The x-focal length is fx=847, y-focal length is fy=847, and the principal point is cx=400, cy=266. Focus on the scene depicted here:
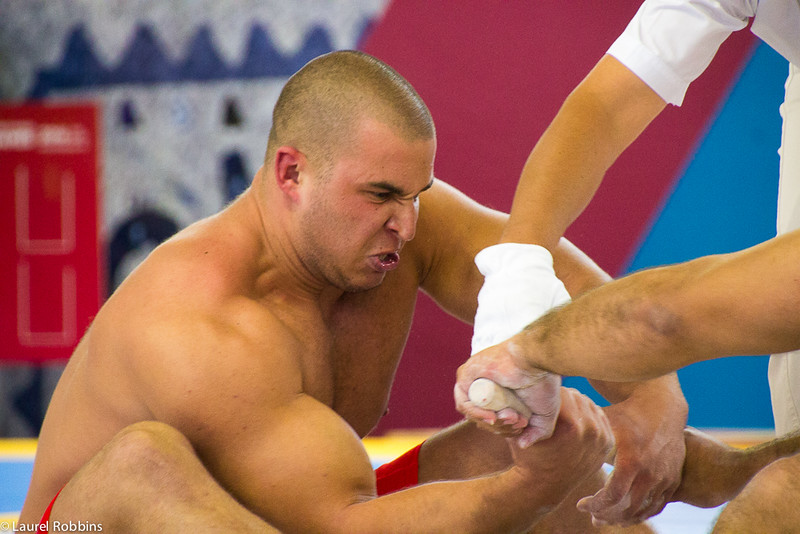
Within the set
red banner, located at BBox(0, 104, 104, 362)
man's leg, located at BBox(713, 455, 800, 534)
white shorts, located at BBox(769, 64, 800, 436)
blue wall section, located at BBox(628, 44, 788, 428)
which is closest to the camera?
man's leg, located at BBox(713, 455, 800, 534)

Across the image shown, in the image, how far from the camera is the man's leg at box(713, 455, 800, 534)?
94 cm

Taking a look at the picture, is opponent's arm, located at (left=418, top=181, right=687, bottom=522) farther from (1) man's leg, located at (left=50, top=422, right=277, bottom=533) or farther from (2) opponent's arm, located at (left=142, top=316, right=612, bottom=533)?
(1) man's leg, located at (left=50, top=422, right=277, bottom=533)

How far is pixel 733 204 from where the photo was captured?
145 inches

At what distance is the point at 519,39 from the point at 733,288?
304 centimetres

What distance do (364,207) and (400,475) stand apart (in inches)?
23.5

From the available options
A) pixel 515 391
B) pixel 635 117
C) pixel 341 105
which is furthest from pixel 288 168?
pixel 635 117

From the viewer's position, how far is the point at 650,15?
1649mm

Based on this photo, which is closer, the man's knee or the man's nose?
the man's knee

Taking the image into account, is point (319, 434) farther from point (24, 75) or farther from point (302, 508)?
point (24, 75)

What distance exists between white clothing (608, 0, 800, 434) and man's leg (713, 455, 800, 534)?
0.65 m

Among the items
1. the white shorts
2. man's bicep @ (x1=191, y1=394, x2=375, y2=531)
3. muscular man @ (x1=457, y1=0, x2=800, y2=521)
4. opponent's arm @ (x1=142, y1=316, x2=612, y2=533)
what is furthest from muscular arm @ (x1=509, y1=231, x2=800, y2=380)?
the white shorts

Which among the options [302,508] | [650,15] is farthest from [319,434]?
[650,15]

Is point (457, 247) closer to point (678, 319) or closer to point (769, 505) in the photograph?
point (678, 319)

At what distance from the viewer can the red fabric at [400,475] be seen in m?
1.72
